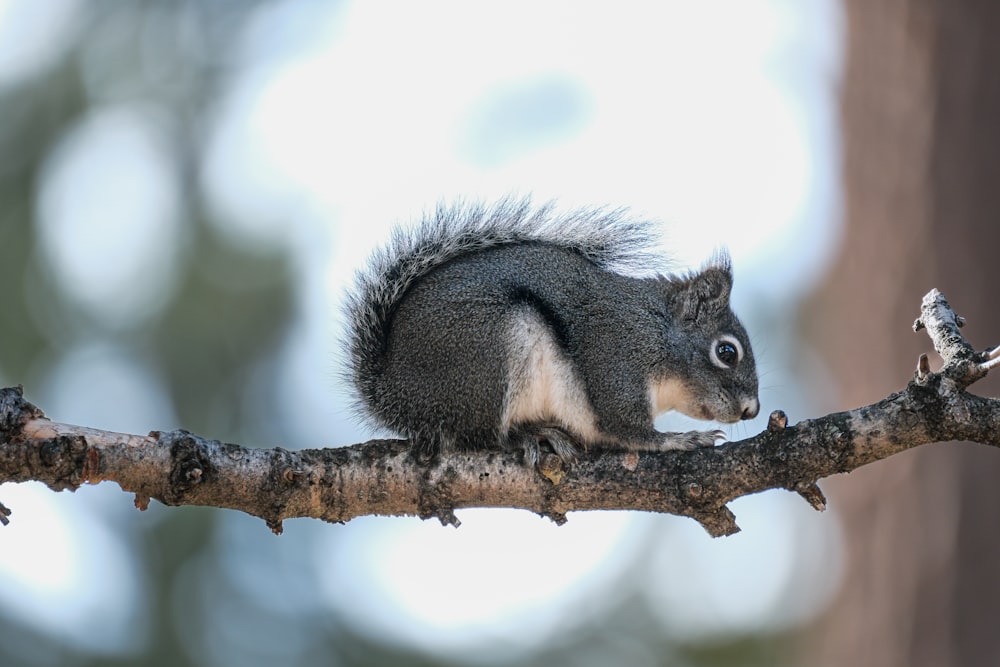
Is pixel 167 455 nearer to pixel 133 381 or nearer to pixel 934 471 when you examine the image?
pixel 934 471

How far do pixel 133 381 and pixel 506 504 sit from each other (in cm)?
587

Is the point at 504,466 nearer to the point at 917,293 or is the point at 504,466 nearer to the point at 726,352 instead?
the point at 726,352

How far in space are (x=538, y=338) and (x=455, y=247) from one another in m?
0.52

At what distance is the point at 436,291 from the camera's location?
152 inches

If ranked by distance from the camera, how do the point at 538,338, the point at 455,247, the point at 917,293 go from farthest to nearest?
the point at 917,293
the point at 455,247
the point at 538,338

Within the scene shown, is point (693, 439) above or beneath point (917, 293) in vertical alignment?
beneath

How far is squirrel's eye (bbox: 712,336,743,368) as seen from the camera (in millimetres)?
4160

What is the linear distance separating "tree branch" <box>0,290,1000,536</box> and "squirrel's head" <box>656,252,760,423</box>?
0.77 m

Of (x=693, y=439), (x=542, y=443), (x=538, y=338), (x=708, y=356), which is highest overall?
(x=708, y=356)

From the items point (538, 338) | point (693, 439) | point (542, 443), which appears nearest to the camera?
point (542, 443)

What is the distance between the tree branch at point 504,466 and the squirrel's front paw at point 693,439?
0.94 ft

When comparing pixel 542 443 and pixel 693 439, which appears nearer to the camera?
pixel 542 443

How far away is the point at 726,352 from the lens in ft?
13.7

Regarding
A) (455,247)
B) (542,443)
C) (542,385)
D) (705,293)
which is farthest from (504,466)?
(705,293)
